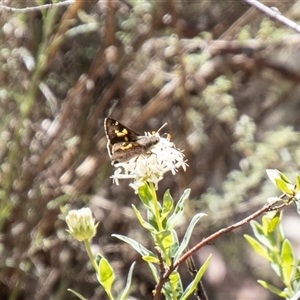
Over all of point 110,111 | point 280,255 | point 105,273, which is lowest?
point 110,111

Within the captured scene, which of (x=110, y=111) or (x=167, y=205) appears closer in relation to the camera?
(x=167, y=205)

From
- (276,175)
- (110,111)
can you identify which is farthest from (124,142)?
(110,111)

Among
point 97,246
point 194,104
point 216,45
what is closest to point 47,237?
point 97,246

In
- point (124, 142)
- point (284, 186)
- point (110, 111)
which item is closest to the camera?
point (284, 186)

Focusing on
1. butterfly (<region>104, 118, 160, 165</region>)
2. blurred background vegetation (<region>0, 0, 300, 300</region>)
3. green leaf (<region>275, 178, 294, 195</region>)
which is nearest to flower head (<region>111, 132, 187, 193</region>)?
butterfly (<region>104, 118, 160, 165</region>)

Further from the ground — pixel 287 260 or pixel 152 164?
pixel 152 164

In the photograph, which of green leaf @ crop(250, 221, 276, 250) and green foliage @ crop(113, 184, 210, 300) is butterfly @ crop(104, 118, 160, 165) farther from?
green leaf @ crop(250, 221, 276, 250)

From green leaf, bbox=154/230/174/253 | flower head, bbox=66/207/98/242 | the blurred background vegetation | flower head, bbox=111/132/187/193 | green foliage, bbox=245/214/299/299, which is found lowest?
the blurred background vegetation

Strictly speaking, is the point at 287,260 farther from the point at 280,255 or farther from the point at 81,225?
the point at 81,225
